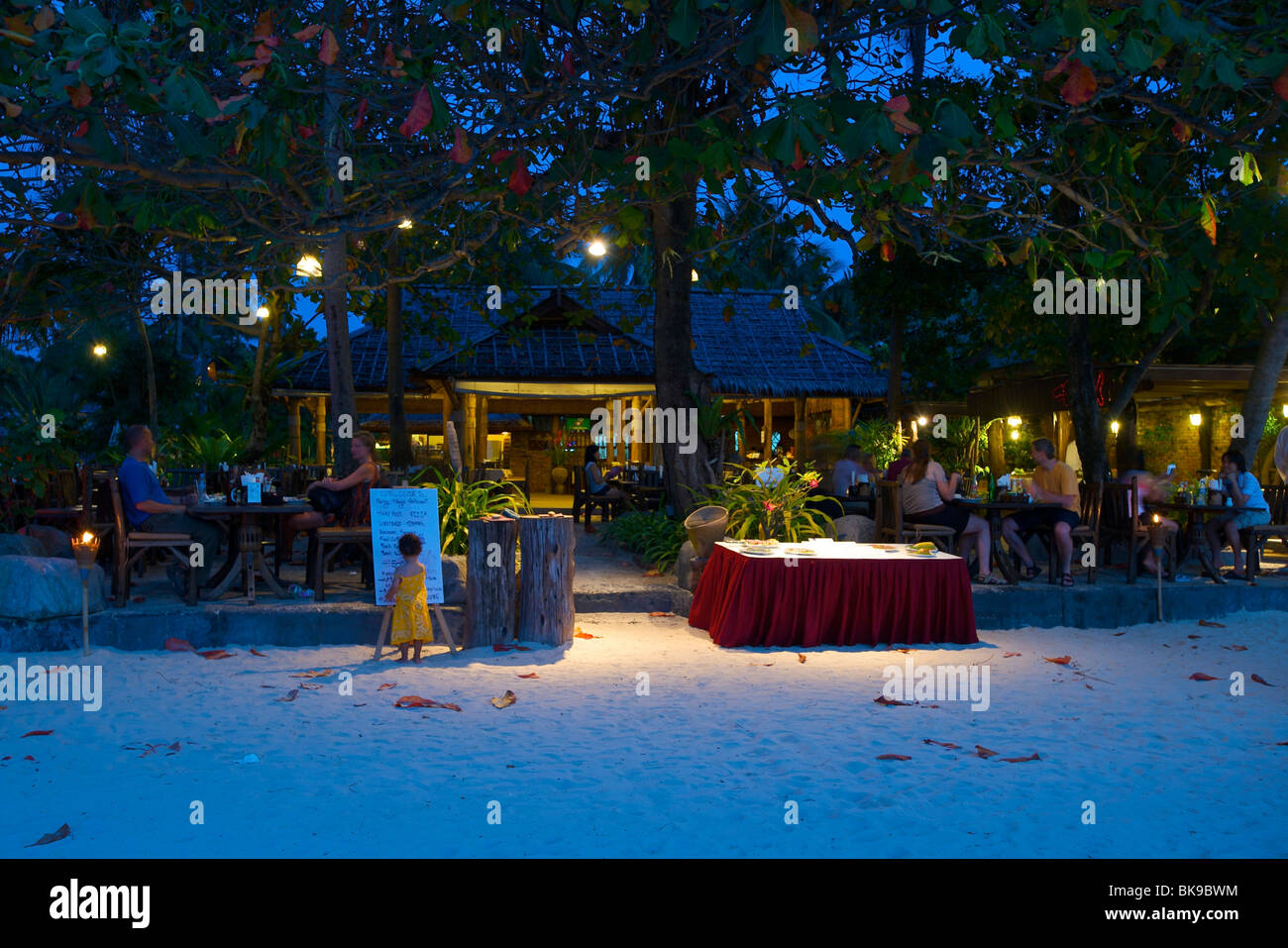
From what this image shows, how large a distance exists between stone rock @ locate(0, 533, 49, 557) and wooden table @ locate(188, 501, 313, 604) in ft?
4.22

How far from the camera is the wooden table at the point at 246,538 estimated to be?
695cm

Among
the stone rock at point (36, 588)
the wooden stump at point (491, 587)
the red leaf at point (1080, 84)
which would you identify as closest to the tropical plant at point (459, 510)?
the wooden stump at point (491, 587)

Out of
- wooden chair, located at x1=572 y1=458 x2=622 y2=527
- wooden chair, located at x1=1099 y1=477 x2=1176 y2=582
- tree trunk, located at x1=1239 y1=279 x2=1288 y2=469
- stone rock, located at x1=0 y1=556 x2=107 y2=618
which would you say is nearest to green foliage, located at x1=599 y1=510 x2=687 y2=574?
wooden chair, located at x1=572 y1=458 x2=622 y2=527

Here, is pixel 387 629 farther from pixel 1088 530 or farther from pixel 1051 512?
pixel 1088 530

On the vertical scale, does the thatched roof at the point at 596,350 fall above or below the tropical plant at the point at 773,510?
above

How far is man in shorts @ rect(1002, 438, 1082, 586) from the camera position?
808 cm

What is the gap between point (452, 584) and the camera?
7262 millimetres

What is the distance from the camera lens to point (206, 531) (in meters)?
7.34

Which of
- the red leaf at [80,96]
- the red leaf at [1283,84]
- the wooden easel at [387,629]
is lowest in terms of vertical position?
the wooden easel at [387,629]

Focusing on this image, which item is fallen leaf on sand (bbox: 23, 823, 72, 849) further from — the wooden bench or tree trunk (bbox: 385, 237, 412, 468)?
tree trunk (bbox: 385, 237, 412, 468)

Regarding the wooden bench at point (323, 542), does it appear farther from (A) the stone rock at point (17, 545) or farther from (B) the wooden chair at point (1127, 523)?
(B) the wooden chair at point (1127, 523)

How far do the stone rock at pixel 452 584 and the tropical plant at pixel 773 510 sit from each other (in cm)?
231

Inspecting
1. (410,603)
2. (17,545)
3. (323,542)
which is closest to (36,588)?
(17,545)
